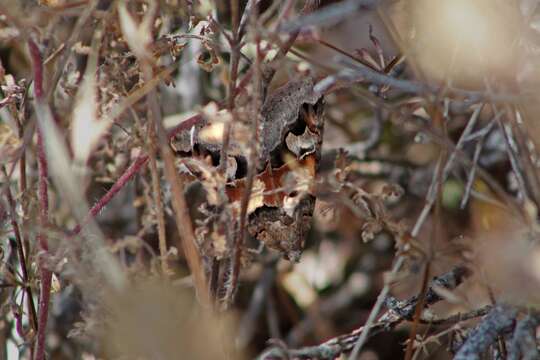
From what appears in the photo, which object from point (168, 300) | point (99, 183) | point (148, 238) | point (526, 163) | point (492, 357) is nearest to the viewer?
point (168, 300)

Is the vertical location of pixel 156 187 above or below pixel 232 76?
below

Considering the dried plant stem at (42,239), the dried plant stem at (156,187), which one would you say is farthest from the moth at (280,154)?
the dried plant stem at (42,239)

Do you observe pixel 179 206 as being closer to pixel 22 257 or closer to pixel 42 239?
pixel 42 239

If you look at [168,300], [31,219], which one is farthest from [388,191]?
[31,219]

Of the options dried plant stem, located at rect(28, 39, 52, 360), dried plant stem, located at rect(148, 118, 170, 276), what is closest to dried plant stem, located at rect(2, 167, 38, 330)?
dried plant stem, located at rect(28, 39, 52, 360)

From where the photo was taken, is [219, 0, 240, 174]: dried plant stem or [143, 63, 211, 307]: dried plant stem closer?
[143, 63, 211, 307]: dried plant stem

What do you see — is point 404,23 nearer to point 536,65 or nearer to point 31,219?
point 536,65

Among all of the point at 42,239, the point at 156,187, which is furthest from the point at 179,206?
the point at 42,239

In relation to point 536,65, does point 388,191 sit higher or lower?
lower

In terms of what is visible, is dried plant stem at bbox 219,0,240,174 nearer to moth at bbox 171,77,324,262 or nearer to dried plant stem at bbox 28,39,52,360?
moth at bbox 171,77,324,262
